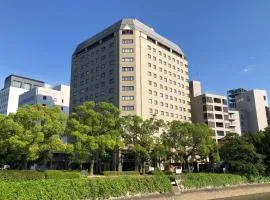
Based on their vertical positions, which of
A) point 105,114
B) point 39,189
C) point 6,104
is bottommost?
point 39,189

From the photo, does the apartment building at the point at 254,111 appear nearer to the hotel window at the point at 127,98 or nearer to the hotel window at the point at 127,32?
the hotel window at the point at 127,98

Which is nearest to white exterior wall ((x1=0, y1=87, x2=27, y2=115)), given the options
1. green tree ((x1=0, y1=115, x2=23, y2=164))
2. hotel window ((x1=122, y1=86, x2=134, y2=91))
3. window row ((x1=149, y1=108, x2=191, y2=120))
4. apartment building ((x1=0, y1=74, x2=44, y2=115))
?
apartment building ((x1=0, y1=74, x2=44, y2=115))

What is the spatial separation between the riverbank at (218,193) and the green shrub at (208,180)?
1110 millimetres

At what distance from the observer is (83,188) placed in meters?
34.1

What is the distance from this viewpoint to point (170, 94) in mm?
105250

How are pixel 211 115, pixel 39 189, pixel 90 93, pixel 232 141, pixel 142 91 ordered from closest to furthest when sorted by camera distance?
pixel 39 189 < pixel 232 141 < pixel 142 91 < pixel 90 93 < pixel 211 115

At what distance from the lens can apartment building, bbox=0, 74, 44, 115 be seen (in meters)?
149

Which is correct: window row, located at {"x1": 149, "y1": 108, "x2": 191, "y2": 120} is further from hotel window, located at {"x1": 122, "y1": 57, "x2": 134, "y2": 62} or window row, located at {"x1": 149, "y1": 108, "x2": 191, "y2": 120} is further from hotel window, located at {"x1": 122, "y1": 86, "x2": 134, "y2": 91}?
hotel window, located at {"x1": 122, "y1": 57, "x2": 134, "y2": 62}

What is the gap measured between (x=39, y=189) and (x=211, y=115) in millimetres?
93766

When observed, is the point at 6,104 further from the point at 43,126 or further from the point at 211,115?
the point at 43,126

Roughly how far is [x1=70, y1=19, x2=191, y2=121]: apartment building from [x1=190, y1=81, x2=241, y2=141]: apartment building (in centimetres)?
684

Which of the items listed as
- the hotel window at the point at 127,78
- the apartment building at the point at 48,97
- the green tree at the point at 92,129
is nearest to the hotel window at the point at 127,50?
the hotel window at the point at 127,78

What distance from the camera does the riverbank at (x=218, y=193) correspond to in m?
43.0

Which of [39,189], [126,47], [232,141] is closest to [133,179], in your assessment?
[39,189]
